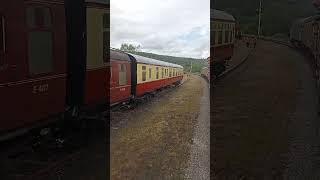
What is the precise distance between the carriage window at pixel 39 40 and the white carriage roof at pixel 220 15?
1.20m

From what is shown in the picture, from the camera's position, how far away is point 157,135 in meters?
2.62

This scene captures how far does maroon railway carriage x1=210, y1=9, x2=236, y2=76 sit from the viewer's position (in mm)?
2617

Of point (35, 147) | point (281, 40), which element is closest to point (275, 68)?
point (281, 40)

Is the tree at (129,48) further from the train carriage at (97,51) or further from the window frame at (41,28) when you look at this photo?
the window frame at (41,28)

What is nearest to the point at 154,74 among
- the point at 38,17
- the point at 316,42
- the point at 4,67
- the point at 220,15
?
the point at 220,15

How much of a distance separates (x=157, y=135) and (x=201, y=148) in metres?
0.33

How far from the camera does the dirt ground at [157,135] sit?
8.26 ft

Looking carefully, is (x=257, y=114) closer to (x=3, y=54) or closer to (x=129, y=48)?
(x=129, y=48)

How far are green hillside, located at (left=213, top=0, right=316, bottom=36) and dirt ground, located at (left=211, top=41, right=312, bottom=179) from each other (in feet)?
0.46

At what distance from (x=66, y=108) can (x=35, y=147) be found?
1.31 ft

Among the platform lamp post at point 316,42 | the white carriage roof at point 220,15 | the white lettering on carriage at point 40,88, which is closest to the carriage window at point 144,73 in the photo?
the white carriage roof at point 220,15

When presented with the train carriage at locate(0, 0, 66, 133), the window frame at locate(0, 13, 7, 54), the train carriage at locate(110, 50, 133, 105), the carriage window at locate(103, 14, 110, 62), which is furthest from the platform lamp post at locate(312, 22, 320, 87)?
the window frame at locate(0, 13, 7, 54)

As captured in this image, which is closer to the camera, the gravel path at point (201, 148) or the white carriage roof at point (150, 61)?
the gravel path at point (201, 148)

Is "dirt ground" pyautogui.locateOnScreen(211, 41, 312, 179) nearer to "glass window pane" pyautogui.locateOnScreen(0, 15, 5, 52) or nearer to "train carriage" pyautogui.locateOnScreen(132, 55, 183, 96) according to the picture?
"train carriage" pyautogui.locateOnScreen(132, 55, 183, 96)
